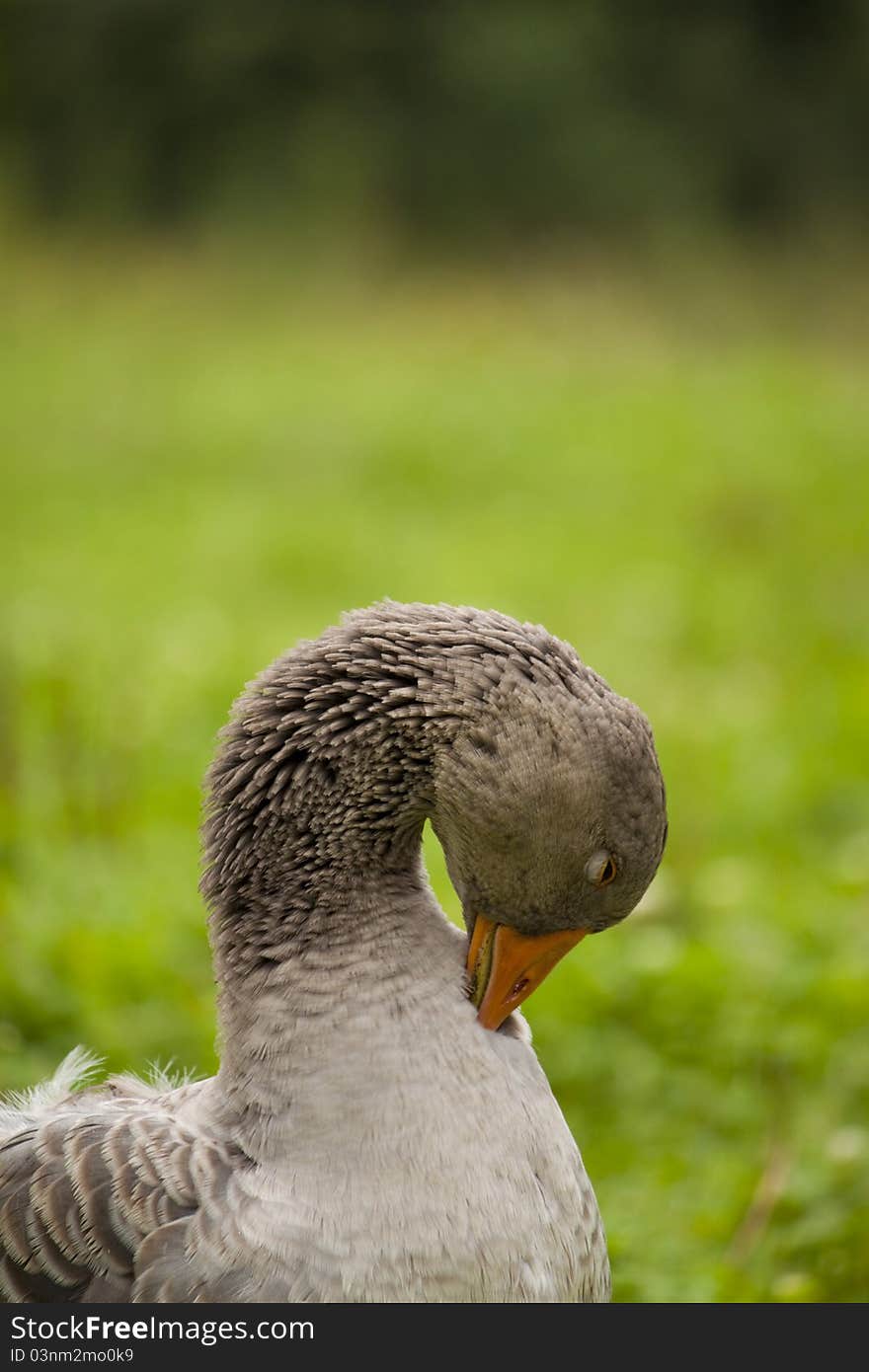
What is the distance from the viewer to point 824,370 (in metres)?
16.1

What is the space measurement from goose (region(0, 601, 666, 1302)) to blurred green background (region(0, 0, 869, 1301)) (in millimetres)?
1120

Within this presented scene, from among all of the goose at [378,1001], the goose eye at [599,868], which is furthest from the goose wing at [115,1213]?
the goose eye at [599,868]

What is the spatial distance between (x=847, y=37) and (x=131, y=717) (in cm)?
2007

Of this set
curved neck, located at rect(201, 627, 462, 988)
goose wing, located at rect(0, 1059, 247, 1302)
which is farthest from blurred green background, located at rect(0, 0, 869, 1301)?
curved neck, located at rect(201, 627, 462, 988)

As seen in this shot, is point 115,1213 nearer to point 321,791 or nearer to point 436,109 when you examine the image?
point 321,791

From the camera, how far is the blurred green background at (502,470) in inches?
192

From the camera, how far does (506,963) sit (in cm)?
311

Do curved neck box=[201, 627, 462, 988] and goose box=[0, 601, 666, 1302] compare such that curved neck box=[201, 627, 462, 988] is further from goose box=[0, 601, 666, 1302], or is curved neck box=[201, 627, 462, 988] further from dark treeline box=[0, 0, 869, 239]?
dark treeline box=[0, 0, 869, 239]

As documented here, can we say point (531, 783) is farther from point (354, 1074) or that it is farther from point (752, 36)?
point (752, 36)

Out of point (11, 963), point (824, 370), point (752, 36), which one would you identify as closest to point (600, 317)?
point (824, 370)

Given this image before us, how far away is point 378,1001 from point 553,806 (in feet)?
1.75

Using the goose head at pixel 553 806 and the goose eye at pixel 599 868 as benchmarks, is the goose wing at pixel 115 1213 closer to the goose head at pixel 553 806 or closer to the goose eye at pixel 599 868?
the goose head at pixel 553 806

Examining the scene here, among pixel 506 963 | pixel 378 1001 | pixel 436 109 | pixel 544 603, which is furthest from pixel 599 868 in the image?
pixel 436 109

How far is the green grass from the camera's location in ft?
15.4
